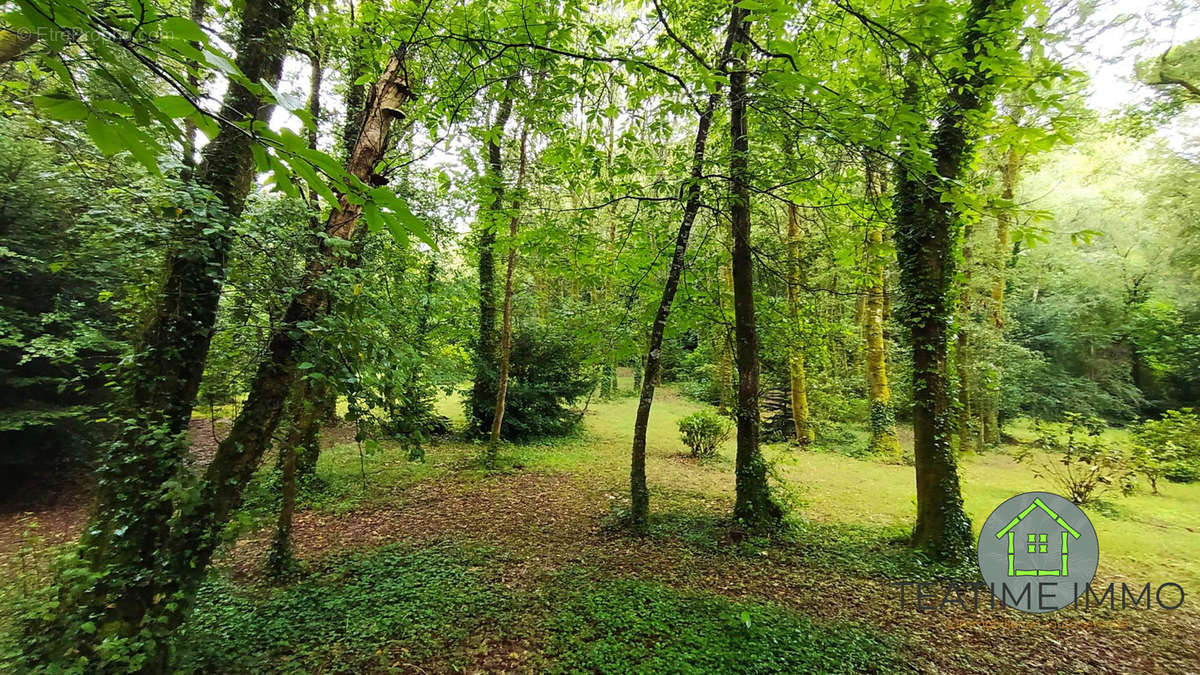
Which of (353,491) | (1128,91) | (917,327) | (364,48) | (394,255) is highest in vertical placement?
(1128,91)

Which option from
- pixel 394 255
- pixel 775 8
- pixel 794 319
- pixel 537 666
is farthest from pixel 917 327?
pixel 394 255

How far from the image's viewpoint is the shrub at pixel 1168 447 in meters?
6.77

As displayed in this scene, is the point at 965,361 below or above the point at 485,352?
above

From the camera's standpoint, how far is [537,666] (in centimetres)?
298

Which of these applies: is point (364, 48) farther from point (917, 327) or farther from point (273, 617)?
point (917, 327)

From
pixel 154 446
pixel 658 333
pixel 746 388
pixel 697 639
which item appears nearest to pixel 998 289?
pixel 746 388

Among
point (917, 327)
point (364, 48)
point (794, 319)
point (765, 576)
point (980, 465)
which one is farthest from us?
point (980, 465)

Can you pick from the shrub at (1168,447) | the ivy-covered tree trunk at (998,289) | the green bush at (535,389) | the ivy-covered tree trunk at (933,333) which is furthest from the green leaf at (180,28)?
the ivy-covered tree trunk at (998,289)

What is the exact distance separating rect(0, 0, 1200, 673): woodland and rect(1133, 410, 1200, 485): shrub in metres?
0.06

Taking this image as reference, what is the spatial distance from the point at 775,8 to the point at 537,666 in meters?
4.16

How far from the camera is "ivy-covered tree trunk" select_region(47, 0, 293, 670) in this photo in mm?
2320

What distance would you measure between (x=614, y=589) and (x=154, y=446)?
351 centimetres

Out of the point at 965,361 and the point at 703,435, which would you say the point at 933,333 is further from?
the point at 965,361

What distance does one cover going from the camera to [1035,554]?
4074 millimetres
